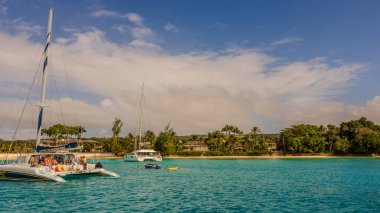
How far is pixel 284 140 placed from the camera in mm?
150000

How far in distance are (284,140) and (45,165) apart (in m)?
128

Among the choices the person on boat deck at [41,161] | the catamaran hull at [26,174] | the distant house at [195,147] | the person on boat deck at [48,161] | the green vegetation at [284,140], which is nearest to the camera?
the catamaran hull at [26,174]

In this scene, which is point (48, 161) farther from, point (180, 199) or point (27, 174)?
point (180, 199)

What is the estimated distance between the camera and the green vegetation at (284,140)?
5418 inches

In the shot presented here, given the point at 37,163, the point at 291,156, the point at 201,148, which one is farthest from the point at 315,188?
the point at 201,148

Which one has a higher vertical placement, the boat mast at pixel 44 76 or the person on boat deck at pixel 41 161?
the boat mast at pixel 44 76

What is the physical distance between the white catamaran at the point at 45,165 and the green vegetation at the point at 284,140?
3666 inches

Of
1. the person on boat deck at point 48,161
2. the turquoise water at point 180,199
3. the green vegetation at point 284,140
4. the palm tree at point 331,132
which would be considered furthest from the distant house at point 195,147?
the turquoise water at point 180,199

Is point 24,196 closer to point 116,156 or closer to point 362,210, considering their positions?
point 362,210

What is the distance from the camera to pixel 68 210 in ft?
73.3

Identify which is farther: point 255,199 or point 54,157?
point 54,157

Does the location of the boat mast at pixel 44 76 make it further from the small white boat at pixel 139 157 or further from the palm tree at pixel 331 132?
the palm tree at pixel 331 132

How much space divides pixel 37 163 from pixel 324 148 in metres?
135

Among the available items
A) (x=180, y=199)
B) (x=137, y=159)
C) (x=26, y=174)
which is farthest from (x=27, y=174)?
(x=137, y=159)
